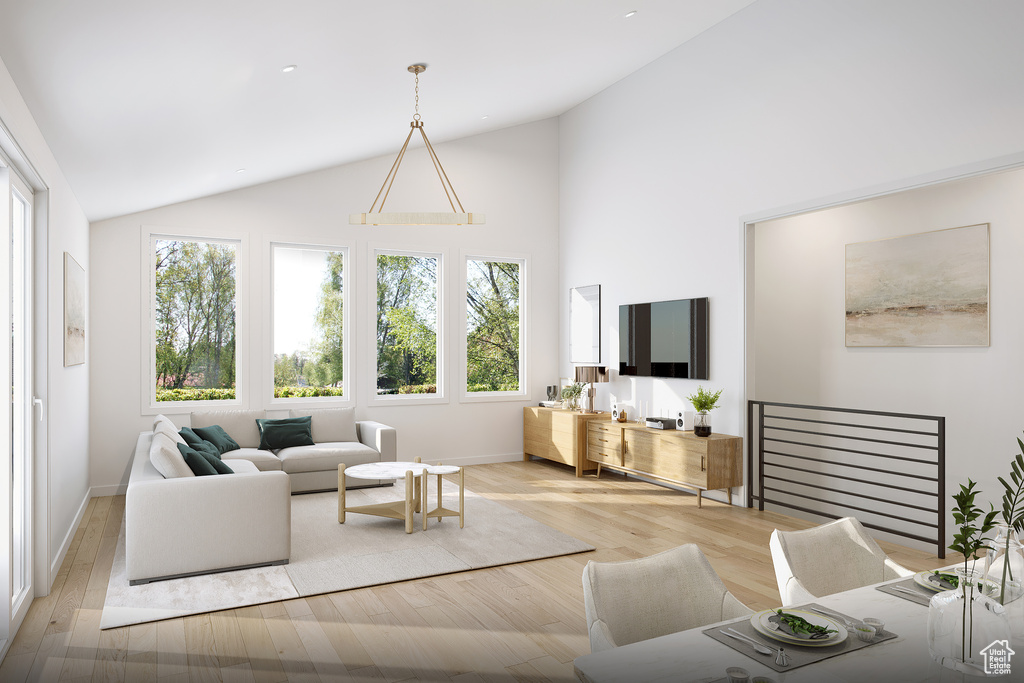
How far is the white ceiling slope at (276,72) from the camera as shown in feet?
9.15

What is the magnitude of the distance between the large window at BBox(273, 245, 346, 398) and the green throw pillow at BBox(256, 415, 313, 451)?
1.83 ft

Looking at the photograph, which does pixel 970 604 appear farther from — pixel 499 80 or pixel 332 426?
pixel 332 426

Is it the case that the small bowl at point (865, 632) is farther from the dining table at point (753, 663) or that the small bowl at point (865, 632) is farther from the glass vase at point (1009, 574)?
the glass vase at point (1009, 574)

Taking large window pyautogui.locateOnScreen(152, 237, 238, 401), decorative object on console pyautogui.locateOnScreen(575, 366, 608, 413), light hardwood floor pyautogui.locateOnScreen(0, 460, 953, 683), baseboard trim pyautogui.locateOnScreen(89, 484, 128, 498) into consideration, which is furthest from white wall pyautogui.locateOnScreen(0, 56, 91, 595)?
decorative object on console pyautogui.locateOnScreen(575, 366, 608, 413)

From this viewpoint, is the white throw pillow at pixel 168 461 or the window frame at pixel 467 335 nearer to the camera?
the white throw pillow at pixel 168 461

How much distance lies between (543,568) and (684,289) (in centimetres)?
326

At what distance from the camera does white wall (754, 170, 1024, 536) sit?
193 inches

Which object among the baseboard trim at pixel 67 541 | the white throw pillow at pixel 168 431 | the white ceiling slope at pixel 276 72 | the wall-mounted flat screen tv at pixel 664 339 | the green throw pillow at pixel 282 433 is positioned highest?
the white ceiling slope at pixel 276 72

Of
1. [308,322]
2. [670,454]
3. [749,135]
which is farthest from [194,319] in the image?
[749,135]

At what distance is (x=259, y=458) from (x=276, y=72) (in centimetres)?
347

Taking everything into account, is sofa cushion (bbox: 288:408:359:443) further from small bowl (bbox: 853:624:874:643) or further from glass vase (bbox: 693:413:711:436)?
small bowl (bbox: 853:624:874:643)

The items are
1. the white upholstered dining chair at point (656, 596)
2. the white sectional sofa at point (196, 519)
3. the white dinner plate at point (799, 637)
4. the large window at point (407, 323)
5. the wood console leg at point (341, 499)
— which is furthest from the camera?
the large window at point (407, 323)

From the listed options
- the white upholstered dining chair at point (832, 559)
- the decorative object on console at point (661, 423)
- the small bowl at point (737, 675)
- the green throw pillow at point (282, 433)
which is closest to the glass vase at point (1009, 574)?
the small bowl at point (737, 675)

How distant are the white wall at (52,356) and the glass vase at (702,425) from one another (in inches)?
182
